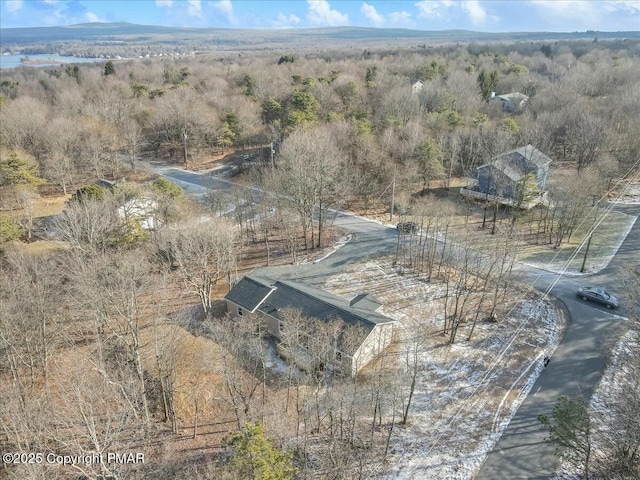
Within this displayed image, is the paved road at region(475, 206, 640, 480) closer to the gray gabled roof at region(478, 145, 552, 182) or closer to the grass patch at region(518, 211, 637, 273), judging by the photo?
the grass patch at region(518, 211, 637, 273)

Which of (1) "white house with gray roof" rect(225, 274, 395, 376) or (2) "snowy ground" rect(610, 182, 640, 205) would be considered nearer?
(1) "white house with gray roof" rect(225, 274, 395, 376)

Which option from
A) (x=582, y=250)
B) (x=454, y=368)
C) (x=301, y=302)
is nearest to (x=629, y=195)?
(x=582, y=250)

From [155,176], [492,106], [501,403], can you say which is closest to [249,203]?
[155,176]

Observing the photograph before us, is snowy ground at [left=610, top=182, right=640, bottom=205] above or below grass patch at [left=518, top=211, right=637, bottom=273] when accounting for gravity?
above

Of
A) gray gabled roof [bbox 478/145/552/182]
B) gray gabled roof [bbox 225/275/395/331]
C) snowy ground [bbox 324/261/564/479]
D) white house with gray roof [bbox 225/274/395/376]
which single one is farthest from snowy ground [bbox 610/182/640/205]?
white house with gray roof [bbox 225/274/395/376]

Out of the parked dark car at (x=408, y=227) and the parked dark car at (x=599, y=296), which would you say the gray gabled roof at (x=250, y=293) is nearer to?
the parked dark car at (x=408, y=227)

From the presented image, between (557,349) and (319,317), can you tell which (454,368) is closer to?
(557,349)

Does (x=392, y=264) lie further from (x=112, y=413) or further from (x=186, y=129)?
(x=186, y=129)

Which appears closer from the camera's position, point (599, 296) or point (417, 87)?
point (599, 296)
